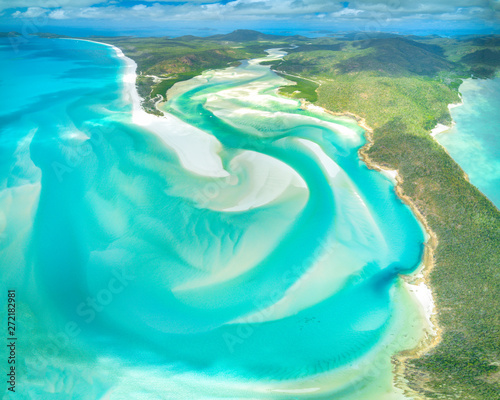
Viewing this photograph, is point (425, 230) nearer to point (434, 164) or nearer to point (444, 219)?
point (444, 219)

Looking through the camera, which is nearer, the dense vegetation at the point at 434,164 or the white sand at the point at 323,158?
the dense vegetation at the point at 434,164

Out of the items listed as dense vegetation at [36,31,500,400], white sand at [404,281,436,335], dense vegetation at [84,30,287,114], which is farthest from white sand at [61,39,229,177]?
white sand at [404,281,436,335]

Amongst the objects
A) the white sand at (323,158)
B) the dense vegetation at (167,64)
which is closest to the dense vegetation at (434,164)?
the dense vegetation at (167,64)

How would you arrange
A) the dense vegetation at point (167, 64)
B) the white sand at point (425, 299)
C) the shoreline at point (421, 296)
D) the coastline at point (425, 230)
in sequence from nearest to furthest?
the shoreline at point (421, 296) < the coastline at point (425, 230) < the white sand at point (425, 299) < the dense vegetation at point (167, 64)

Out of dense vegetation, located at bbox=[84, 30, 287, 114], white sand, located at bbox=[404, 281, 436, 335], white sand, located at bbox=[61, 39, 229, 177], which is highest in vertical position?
dense vegetation, located at bbox=[84, 30, 287, 114]

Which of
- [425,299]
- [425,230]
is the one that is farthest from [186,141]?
[425,299]

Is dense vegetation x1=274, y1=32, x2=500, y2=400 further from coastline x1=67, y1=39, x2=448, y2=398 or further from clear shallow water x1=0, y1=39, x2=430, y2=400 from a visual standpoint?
clear shallow water x1=0, y1=39, x2=430, y2=400

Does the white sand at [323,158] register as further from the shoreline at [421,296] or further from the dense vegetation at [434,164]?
the shoreline at [421,296]
